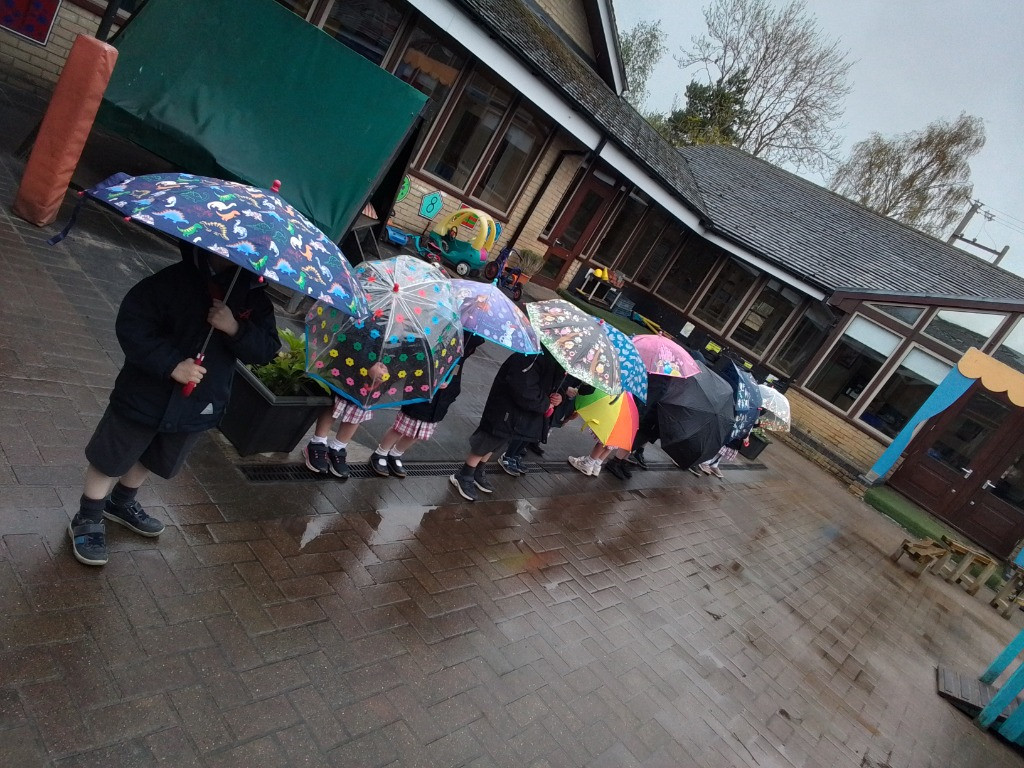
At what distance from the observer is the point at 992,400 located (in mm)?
14750

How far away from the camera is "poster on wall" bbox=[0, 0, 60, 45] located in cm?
838

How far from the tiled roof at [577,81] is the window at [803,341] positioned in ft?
15.2

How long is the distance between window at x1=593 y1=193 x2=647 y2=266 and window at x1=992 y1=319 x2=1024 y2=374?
31.6ft

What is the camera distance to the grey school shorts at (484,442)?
5.46 metres

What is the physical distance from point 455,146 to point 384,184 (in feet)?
19.3

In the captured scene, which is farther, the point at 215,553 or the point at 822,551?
the point at 822,551

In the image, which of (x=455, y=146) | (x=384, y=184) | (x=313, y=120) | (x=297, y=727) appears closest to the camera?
(x=297, y=727)

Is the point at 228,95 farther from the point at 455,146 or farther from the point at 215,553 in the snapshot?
the point at 455,146

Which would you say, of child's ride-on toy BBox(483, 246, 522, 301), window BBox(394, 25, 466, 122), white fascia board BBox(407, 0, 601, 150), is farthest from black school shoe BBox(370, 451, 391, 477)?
child's ride-on toy BBox(483, 246, 522, 301)

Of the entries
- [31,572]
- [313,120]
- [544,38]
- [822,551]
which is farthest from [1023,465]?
[31,572]

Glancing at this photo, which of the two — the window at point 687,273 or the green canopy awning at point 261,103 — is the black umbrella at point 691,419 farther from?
the window at point 687,273

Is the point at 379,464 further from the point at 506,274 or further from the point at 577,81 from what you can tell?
the point at 577,81

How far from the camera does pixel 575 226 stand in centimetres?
1622

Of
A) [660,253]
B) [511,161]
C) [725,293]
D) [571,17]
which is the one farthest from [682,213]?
[571,17]
